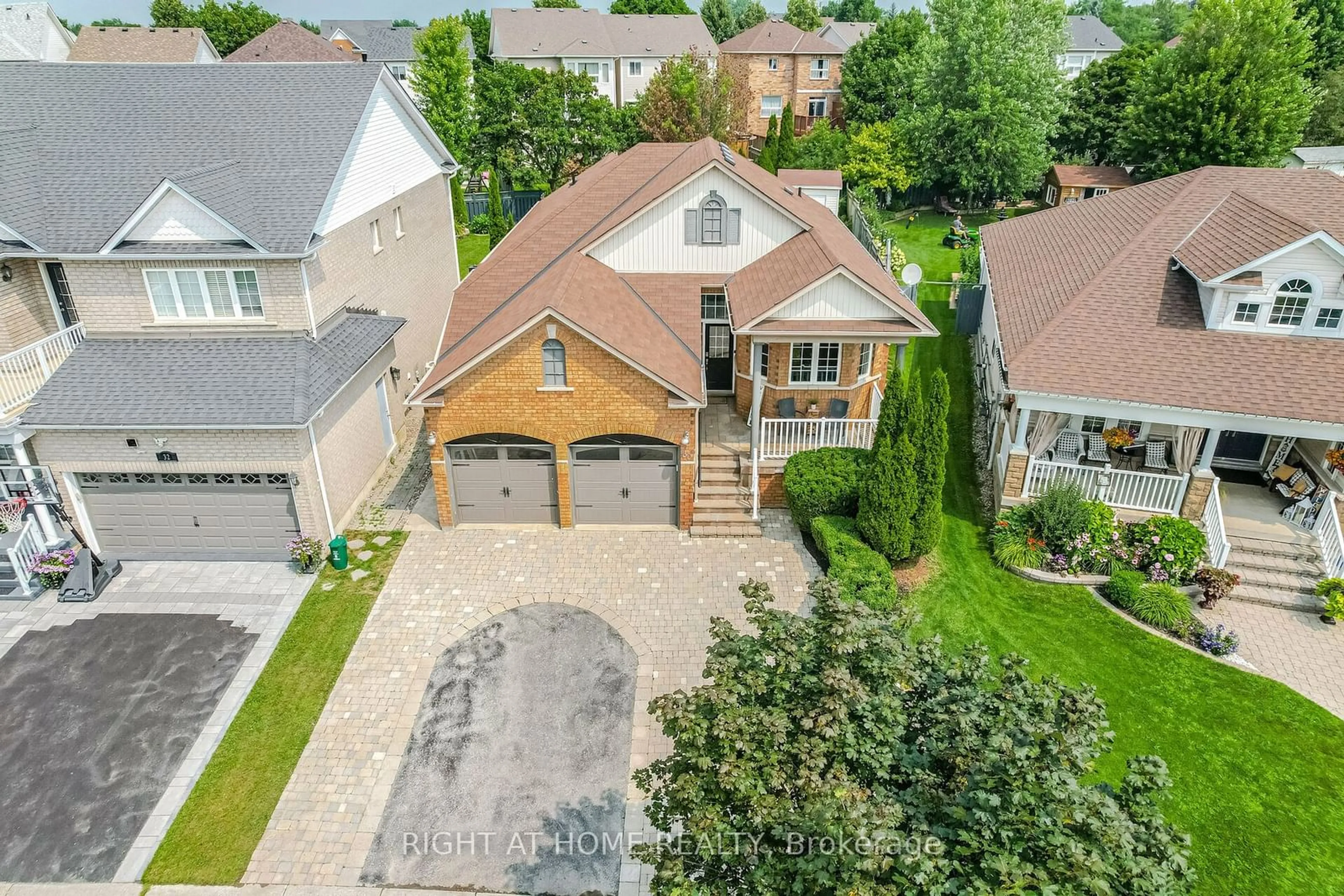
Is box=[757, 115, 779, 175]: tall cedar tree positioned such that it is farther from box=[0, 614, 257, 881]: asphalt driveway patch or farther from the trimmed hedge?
box=[0, 614, 257, 881]: asphalt driveway patch

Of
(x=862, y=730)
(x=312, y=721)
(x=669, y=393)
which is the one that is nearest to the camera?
Answer: (x=862, y=730)

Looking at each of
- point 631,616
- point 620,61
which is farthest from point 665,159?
point 620,61

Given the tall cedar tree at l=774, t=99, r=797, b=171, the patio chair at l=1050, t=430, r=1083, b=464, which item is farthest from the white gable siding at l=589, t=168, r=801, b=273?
A: the tall cedar tree at l=774, t=99, r=797, b=171

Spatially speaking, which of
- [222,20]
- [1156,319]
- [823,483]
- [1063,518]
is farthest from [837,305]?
[222,20]

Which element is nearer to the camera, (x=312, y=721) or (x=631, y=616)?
(x=312, y=721)

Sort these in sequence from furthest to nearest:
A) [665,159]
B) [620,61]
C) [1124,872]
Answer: [620,61] → [665,159] → [1124,872]

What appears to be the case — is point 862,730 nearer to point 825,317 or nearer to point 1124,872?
point 1124,872

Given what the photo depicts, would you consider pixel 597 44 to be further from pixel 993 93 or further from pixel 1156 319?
pixel 1156 319
